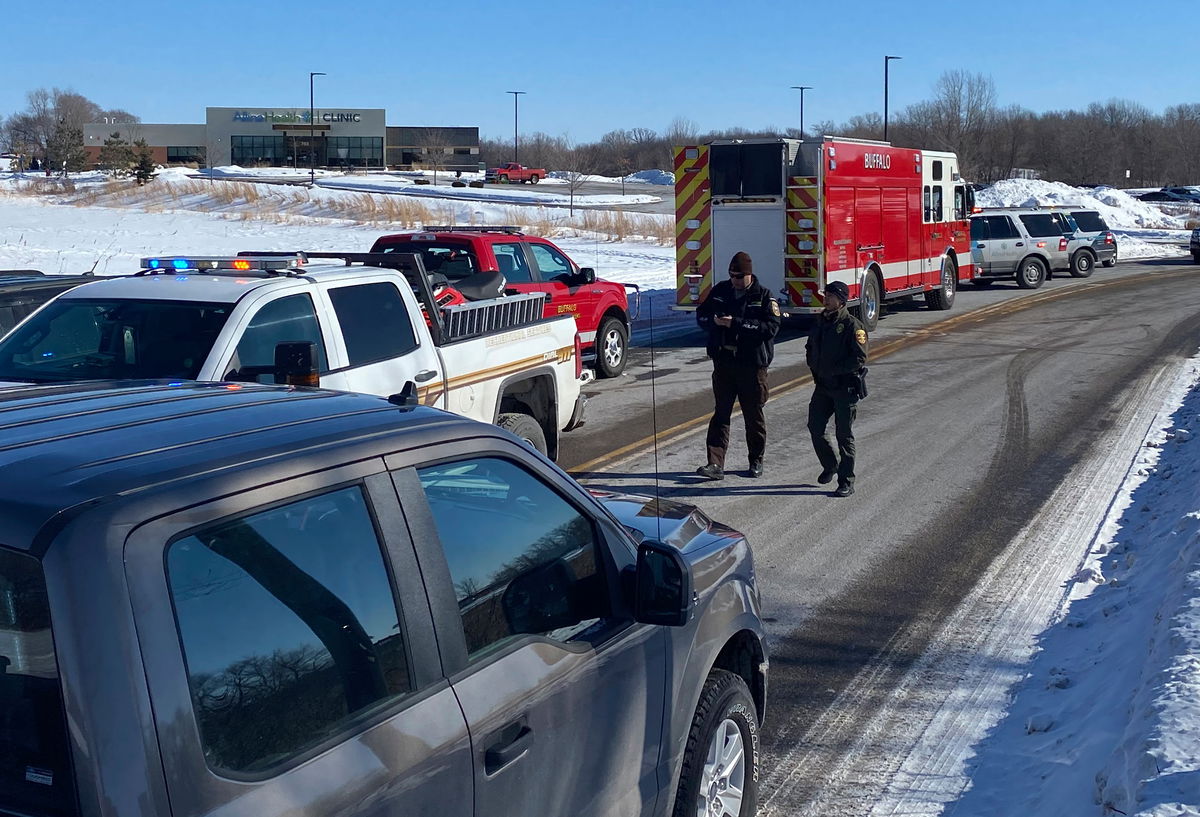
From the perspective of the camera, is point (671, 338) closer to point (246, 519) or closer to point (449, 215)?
point (246, 519)

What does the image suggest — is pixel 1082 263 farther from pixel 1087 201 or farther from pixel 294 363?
pixel 294 363

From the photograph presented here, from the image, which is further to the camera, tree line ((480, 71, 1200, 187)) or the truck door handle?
tree line ((480, 71, 1200, 187))

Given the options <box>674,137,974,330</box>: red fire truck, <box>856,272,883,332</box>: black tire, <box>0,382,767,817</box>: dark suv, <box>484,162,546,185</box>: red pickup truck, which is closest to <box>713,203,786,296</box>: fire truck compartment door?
<box>674,137,974,330</box>: red fire truck

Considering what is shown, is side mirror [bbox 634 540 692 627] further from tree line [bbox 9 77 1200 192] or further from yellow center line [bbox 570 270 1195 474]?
tree line [bbox 9 77 1200 192]

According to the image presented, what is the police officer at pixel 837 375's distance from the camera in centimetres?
970

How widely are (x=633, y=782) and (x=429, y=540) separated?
3.75 feet

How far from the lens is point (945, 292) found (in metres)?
25.4

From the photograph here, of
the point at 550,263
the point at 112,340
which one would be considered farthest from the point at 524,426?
the point at 550,263

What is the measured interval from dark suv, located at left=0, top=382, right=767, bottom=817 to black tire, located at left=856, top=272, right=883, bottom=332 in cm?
1784

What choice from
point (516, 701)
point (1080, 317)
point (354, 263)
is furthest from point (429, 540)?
point (1080, 317)

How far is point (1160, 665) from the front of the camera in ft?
17.6

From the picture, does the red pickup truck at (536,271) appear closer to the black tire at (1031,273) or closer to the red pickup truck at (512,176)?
the black tire at (1031,273)

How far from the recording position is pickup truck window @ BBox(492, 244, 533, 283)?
14078 mm

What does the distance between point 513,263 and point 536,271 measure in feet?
1.17
